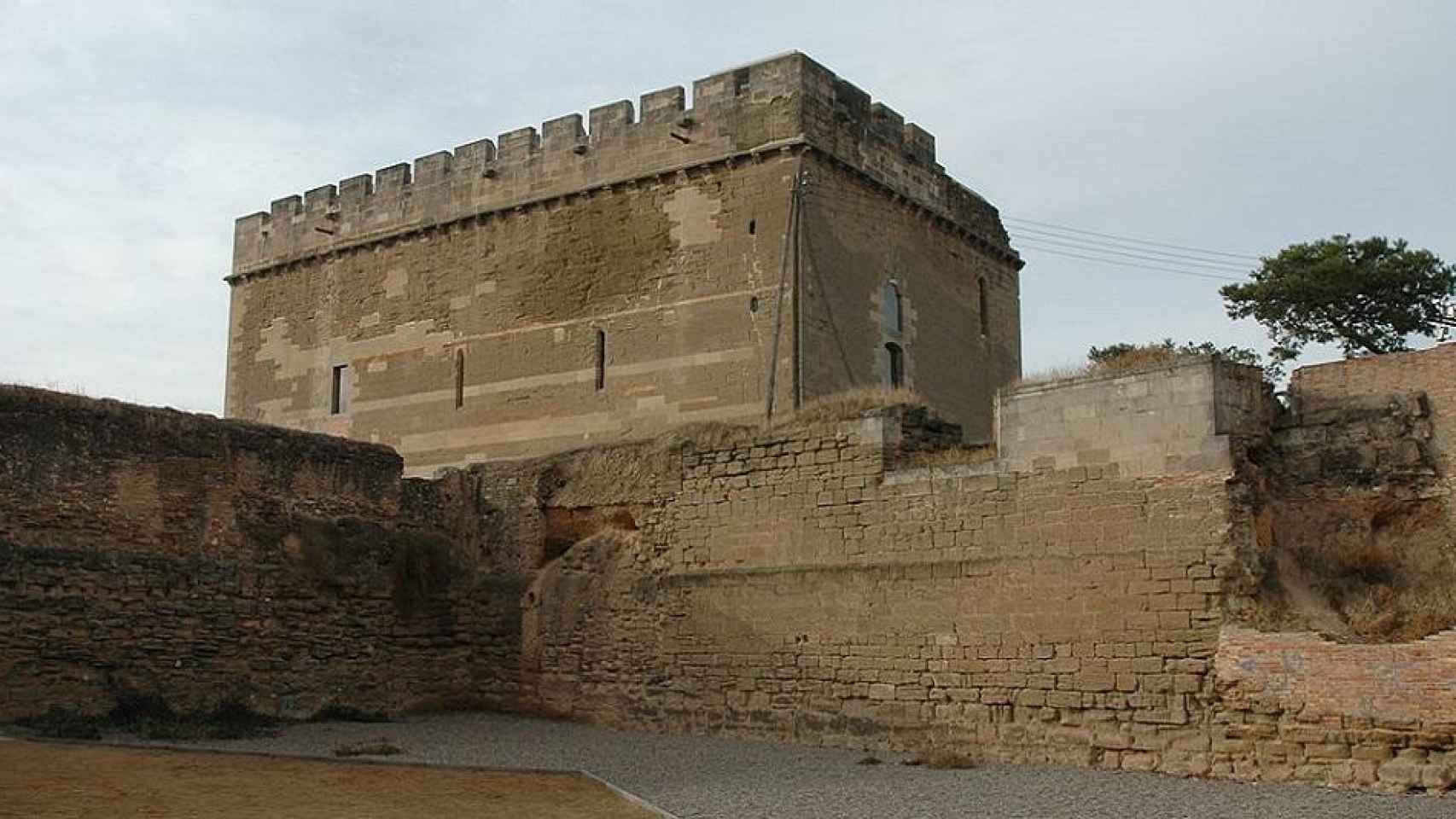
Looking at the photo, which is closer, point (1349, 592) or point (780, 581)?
point (1349, 592)

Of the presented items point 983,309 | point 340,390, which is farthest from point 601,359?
point 983,309

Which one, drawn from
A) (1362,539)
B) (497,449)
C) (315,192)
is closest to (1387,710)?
(1362,539)

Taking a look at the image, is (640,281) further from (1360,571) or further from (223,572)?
(1360,571)

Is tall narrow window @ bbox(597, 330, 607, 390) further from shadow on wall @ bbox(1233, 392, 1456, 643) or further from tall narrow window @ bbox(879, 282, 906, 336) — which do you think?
shadow on wall @ bbox(1233, 392, 1456, 643)

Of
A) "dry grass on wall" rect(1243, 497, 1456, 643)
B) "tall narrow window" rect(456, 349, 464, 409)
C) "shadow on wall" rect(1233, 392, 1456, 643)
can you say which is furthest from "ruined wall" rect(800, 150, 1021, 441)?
"dry grass on wall" rect(1243, 497, 1456, 643)

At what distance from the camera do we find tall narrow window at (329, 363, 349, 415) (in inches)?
955

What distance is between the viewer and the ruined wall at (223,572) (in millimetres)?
14273

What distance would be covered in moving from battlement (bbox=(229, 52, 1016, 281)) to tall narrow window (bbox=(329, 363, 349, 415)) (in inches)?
85.1

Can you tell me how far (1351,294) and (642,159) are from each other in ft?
42.5

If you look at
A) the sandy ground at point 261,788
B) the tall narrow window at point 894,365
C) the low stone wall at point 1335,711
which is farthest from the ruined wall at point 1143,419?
the tall narrow window at point 894,365

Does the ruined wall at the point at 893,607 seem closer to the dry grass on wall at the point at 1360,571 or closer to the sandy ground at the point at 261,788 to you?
the dry grass on wall at the point at 1360,571

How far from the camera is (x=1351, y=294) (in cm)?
2512

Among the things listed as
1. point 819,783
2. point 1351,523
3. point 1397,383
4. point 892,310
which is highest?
point 892,310

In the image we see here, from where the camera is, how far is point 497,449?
2202 centimetres
